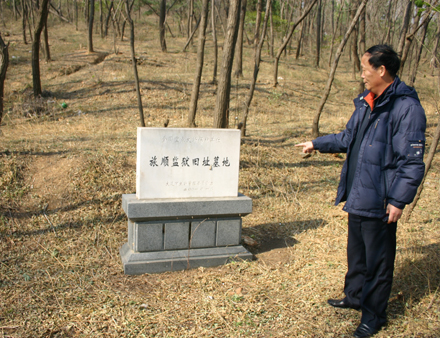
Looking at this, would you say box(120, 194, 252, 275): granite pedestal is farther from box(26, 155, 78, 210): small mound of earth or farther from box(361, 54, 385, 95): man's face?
box(361, 54, 385, 95): man's face

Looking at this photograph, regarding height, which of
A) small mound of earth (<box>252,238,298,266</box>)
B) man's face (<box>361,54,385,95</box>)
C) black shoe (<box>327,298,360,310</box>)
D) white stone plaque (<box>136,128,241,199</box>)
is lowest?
small mound of earth (<box>252,238,298,266</box>)

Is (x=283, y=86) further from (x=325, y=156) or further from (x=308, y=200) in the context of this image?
Result: (x=308, y=200)

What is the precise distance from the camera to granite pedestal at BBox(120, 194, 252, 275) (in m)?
3.79

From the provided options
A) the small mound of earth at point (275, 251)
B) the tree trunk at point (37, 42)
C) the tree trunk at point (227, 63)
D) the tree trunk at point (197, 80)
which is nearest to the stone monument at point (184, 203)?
the small mound of earth at point (275, 251)

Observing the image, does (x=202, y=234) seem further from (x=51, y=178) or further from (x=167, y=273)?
(x=51, y=178)

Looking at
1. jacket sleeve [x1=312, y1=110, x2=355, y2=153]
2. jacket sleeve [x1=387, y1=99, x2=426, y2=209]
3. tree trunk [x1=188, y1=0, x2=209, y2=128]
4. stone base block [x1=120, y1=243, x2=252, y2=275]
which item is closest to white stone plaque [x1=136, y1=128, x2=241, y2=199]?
stone base block [x1=120, y1=243, x2=252, y2=275]

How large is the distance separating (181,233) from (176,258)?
27 centimetres

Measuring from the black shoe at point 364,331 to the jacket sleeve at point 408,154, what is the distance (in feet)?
3.25

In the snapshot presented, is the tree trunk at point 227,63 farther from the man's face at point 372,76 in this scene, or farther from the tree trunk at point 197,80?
the man's face at point 372,76

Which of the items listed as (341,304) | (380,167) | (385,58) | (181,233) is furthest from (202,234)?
(385,58)

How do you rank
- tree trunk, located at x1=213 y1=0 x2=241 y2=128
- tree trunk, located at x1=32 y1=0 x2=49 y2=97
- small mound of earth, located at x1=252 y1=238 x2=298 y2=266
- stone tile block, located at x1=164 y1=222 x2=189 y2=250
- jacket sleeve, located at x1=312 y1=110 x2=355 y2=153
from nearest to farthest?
jacket sleeve, located at x1=312 y1=110 x2=355 y2=153 → stone tile block, located at x1=164 y1=222 x2=189 y2=250 → small mound of earth, located at x1=252 y1=238 x2=298 y2=266 → tree trunk, located at x1=213 y1=0 x2=241 y2=128 → tree trunk, located at x1=32 y1=0 x2=49 y2=97

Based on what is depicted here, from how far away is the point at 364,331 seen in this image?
2764 mm

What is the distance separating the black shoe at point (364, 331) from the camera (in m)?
2.75

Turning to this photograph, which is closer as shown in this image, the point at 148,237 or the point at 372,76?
the point at 372,76
